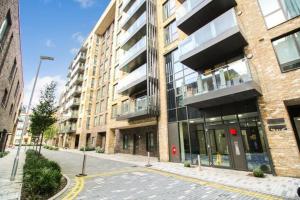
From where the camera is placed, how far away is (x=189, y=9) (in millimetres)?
12898

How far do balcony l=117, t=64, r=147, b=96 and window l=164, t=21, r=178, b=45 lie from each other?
387cm

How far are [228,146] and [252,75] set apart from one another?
4865 mm

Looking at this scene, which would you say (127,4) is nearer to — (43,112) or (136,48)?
(136,48)

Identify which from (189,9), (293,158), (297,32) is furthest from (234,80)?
(189,9)

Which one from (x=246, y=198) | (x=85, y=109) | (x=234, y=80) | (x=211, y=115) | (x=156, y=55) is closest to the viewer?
(x=246, y=198)

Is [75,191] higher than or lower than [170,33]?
lower

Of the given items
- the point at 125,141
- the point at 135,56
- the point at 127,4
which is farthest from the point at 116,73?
the point at 125,141

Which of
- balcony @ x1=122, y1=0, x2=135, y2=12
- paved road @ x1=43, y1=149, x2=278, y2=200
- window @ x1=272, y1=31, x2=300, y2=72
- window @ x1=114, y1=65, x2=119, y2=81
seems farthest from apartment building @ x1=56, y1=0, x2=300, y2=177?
window @ x1=114, y1=65, x2=119, y2=81

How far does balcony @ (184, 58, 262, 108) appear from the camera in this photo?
880 centimetres

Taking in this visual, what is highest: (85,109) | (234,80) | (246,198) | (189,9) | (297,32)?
(189,9)

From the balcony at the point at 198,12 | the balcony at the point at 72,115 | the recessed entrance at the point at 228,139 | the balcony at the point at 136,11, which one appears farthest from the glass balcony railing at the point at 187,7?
the balcony at the point at 72,115

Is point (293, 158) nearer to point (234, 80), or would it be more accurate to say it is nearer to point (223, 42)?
point (234, 80)

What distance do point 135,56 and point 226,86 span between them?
1235 cm

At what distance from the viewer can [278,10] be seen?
Result: 31.3 feet
